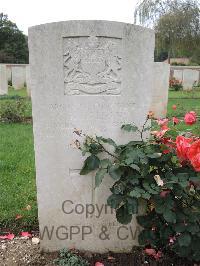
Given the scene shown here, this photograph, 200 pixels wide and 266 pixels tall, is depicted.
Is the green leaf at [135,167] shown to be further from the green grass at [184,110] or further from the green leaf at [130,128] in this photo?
the green grass at [184,110]

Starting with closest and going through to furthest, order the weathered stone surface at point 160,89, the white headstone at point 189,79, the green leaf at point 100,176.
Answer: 1. the green leaf at point 100,176
2. the weathered stone surface at point 160,89
3. the white headstone at point 189,79

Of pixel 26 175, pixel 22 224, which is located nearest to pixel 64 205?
pixel 22 224

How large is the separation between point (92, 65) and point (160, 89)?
271 inches

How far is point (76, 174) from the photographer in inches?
108

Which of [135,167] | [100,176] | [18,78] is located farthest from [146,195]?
[18,78]

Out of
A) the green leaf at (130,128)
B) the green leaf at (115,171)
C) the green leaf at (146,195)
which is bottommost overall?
the green leaf at (146,195)

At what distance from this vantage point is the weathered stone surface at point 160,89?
9.08 meters

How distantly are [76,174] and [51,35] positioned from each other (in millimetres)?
1025

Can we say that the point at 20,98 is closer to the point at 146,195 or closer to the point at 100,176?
the point at 100,176

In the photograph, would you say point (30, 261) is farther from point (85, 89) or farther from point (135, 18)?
point (135, 18)

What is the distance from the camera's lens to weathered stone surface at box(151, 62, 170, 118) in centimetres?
908

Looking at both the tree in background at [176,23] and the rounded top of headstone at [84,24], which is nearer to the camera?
the rounded top of headstone at [84,24]

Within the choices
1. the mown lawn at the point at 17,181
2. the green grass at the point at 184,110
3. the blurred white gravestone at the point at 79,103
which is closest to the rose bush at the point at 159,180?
the blurred white gravestone at the point at 79,103

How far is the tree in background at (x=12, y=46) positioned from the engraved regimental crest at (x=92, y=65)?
126 ft
